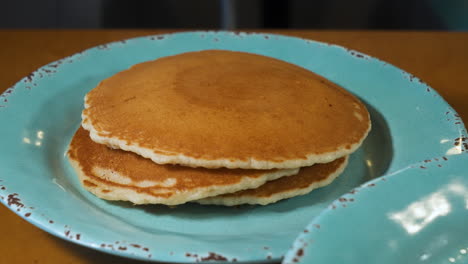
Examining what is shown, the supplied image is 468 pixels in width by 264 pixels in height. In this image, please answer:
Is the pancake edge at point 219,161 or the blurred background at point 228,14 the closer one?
the pancake edge at point 219,161

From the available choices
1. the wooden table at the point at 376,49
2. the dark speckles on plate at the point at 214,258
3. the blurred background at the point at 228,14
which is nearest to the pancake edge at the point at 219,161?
the dark speckles on plate at the point at 214,258

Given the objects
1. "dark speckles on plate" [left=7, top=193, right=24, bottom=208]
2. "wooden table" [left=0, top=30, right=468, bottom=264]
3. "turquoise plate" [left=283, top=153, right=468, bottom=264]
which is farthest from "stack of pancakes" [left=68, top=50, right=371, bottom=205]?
"wooden table" [left=0, top=30, right=468, bottom=264]

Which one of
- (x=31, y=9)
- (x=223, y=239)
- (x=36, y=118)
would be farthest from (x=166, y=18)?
(x=223, y=239)

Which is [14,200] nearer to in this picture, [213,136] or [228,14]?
[213,136]

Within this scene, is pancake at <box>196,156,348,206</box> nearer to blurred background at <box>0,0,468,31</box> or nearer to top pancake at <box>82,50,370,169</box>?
top pancake at <box>82,50,370,169</box>

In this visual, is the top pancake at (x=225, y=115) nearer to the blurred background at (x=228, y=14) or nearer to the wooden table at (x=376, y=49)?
the wooden table at (x=376, y=49)

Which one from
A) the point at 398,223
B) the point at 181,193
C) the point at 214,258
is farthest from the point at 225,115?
the point at 398,223
